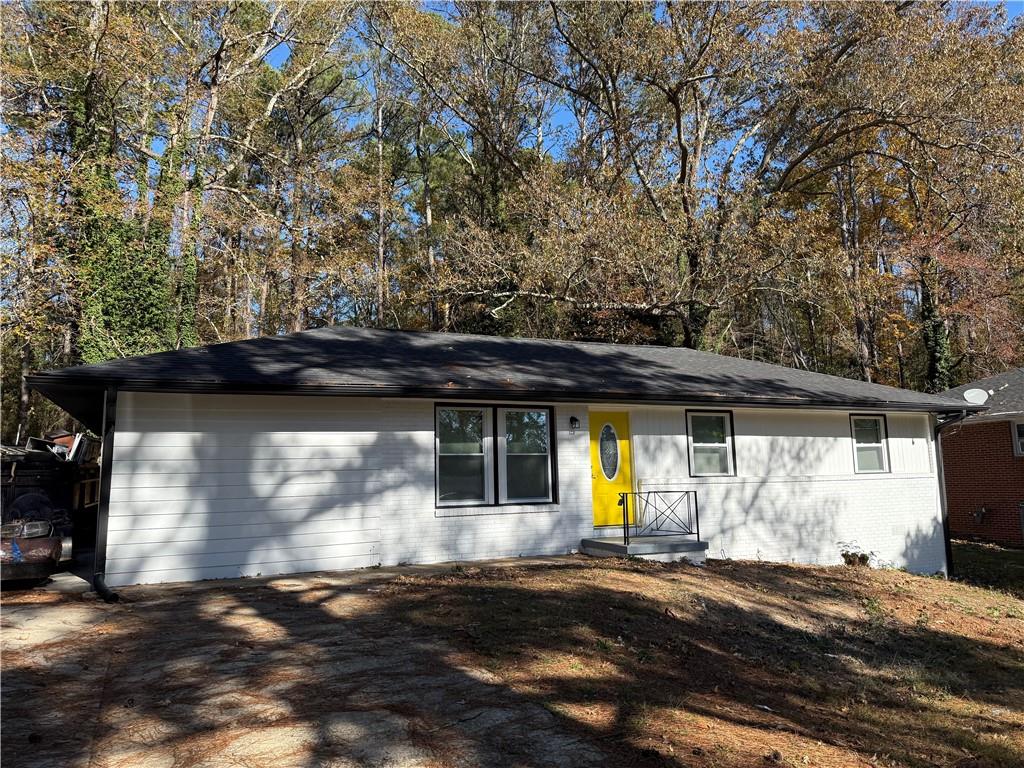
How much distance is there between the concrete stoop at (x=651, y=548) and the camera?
10.2 m

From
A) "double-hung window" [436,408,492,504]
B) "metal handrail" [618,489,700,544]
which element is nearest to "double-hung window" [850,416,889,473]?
"metal handrail" [618,489,700,544]

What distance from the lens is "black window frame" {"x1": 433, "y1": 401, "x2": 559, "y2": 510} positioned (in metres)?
10.2

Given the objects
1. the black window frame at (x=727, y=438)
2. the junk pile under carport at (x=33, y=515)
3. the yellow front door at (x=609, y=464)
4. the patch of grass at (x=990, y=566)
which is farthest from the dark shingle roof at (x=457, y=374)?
the patch of grass at (x=990, y=566)

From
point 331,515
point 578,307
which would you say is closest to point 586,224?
point 578,307

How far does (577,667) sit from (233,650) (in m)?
2.71

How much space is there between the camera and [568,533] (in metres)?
10.9

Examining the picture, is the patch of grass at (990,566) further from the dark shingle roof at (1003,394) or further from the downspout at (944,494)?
the dark shingle roof at (1003,394)

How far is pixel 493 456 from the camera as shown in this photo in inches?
417

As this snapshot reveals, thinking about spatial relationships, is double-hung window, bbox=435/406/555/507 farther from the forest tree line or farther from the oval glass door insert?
the forest tree line

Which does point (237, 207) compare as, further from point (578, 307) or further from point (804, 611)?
point (804, 611)

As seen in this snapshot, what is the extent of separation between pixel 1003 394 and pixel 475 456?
16711 mm

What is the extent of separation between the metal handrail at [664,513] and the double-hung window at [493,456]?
1560 millimetres

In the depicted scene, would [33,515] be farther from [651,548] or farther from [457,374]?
[651,548]

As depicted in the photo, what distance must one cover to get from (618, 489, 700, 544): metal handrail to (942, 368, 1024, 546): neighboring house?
407 inches
